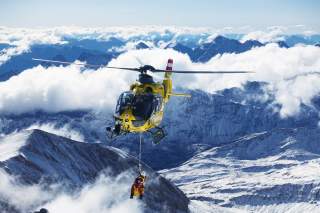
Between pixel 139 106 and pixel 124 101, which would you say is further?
pixel 124 101

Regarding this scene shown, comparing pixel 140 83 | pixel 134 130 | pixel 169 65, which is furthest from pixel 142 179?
pixel 169 65

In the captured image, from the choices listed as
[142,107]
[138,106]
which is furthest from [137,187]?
[138,106]

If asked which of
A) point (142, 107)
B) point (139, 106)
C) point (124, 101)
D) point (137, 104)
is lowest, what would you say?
point (142, 107)

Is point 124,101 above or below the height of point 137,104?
above

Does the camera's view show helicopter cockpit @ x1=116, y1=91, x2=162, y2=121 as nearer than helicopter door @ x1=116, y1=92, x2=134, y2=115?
Yes

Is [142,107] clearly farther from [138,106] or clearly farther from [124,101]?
[124,101]

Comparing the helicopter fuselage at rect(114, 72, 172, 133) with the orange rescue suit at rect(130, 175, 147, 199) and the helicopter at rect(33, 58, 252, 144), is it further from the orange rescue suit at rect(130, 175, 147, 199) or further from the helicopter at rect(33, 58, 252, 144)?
the orange rescue suit at rect(130, 175, 147, 199)

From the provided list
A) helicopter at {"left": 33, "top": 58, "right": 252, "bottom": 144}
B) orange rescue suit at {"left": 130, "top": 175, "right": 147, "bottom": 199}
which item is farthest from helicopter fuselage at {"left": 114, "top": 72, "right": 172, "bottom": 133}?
orange rescue suit at {"left": 130, "top": 175, "right": 147, "bottom": 199}

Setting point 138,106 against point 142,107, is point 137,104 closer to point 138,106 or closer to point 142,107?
point 138,106

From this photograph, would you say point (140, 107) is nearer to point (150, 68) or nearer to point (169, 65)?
point (150, 68)

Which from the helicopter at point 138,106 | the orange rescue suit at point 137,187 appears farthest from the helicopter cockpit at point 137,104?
the orange rescue suit at point 137,187

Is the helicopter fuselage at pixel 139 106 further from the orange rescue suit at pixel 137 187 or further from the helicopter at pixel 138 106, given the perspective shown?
the orange rescue suit at pixel 137 187
